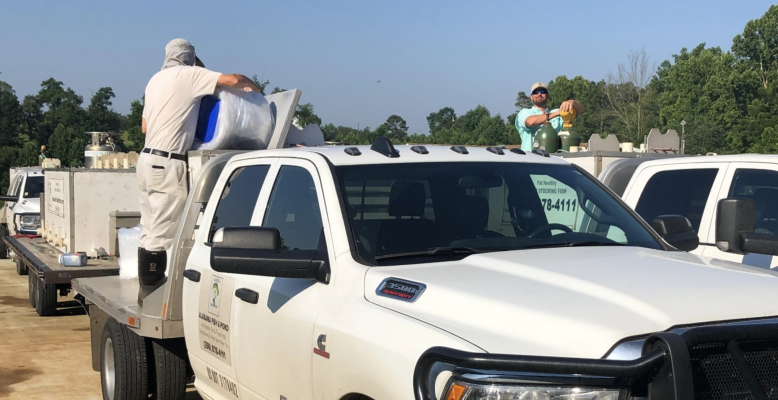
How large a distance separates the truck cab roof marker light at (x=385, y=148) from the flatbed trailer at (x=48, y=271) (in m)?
6.34

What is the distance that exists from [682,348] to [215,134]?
482cm

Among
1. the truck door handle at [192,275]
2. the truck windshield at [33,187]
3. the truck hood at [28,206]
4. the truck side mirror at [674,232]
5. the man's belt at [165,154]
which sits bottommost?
the truck hood at [28,206]

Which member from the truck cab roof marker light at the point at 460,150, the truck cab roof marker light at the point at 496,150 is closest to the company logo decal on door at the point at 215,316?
the truck cab roof marker light at the point at 460,150

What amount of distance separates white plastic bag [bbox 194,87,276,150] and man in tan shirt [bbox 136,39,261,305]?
11cm

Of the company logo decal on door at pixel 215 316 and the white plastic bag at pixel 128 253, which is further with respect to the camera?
the white plastic bag at pixel 128 253

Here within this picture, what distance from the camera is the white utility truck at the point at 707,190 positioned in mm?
5414

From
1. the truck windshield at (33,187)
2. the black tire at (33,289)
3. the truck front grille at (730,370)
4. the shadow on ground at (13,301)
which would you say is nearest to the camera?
the truck front grille at (730,370)

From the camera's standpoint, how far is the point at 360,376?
313 centimetres

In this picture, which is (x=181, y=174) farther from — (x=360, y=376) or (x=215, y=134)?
(x=360, y=376)

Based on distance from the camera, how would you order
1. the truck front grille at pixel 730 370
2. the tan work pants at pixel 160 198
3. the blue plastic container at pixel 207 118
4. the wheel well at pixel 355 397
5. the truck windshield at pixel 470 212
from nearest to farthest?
the truck front grille at pixel 730 370 < the wheel well at pixel 355 397 < the truck windshield at pixel 470 212 < the tan work pants at pixel 160 198 < the blue plastic container at pixel 207 118

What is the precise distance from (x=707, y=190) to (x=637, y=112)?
6097cm

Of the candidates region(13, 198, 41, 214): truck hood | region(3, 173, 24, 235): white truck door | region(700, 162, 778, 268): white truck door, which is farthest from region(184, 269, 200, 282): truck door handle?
region(3, 173, 24, 235): white truck door

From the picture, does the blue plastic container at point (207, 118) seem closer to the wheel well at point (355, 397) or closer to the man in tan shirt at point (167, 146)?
the man in tan shirt at point (167, 146)

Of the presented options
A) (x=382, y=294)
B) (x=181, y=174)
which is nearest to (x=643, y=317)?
(x=382, y=294)
